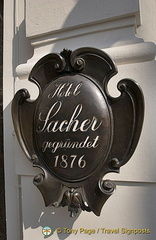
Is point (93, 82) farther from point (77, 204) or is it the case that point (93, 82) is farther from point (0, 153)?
point (0, 153)

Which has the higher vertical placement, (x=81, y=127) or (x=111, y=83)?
(x=111, y=83)

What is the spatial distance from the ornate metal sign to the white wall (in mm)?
157

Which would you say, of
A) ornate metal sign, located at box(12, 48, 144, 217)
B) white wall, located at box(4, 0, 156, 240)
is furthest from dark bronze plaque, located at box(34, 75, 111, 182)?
white wall, located at box(4, 0, 156, 240)

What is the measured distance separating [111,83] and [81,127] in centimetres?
35

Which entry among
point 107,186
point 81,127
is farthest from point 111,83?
point 107,186

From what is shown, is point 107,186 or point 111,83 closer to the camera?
point 107,186

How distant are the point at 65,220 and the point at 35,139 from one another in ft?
1.90

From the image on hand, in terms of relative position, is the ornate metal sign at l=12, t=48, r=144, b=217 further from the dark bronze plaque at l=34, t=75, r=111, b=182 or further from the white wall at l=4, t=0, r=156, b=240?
the white wall at l=4, t=0, r=156, b=240

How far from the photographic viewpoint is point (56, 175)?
3.99 ft

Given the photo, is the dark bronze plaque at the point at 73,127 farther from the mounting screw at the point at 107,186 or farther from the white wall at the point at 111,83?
the white wall at the point at 111,83

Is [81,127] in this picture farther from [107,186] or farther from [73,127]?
[107,186]

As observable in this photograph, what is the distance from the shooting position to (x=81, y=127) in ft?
3.78

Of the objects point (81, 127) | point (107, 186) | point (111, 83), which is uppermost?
point (111, 83)

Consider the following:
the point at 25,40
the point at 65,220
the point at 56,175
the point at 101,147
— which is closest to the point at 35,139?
the point at 56,175
